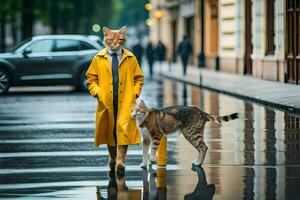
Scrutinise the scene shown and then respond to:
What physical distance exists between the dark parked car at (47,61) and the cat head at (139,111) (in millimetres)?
18972

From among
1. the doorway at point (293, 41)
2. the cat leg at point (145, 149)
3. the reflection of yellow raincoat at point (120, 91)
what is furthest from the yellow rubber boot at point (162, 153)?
the doorway at point (293, 41)

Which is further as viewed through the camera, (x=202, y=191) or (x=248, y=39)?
(x=248, y=39)

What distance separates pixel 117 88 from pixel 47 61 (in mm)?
19307

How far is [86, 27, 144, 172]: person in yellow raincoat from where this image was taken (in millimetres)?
11617

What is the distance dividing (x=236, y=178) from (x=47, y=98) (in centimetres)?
1767

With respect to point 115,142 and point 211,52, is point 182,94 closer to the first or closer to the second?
point 115,142

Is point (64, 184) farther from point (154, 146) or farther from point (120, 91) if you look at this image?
point (154, 146)

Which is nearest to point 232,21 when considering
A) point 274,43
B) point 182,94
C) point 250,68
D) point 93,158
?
point 250,68

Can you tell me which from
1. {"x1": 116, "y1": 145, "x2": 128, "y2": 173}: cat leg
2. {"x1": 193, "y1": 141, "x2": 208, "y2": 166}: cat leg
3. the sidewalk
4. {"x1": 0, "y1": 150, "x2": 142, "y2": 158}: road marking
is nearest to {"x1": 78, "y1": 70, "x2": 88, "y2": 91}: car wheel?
the sidewalk

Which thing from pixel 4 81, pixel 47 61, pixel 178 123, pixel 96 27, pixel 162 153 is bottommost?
pixel 162 153

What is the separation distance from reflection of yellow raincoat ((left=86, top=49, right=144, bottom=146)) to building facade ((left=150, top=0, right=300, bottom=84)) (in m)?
20.3

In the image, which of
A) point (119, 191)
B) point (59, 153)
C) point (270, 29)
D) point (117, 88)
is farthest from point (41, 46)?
point (119, 191)

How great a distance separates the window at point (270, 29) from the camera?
118 ft

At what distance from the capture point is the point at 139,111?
11.6 meters
